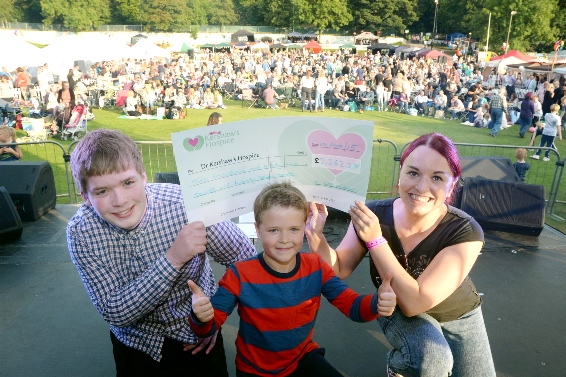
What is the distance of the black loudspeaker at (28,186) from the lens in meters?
6.24

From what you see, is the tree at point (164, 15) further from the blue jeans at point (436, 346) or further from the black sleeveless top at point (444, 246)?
the blue jeans at point (436, 346)

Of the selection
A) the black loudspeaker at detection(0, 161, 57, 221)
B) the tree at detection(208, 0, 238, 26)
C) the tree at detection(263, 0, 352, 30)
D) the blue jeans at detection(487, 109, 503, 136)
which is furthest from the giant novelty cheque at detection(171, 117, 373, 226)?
the tree at detection(208, 0, 238, 26)

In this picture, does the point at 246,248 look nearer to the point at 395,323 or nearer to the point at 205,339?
the point at 205,339

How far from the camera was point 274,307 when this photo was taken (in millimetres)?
2100

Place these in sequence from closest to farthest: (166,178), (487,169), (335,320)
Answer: (335,320) < (166,178) < (487,169)

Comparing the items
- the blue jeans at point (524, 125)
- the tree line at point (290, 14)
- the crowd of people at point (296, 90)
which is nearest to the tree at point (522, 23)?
the tree line at point (290, 14)

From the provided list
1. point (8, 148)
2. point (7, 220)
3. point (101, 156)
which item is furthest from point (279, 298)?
point (8, 148)

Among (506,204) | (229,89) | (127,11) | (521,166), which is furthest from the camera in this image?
(127,11)

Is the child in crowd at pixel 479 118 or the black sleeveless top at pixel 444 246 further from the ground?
the black sleeveless top at pixel 444 246

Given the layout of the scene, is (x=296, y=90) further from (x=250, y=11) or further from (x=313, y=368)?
(x=250, y=11)

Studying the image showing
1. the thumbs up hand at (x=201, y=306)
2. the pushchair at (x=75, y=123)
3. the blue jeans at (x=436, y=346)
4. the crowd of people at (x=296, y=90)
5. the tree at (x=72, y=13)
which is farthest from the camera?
the tree at (x=72, y=13)

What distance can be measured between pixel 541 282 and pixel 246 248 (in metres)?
3.77

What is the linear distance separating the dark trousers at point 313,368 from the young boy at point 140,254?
502mm

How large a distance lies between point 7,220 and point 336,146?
17.0ft
